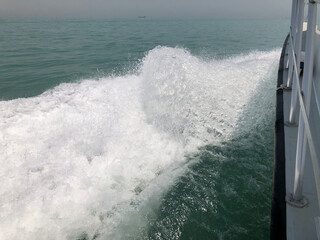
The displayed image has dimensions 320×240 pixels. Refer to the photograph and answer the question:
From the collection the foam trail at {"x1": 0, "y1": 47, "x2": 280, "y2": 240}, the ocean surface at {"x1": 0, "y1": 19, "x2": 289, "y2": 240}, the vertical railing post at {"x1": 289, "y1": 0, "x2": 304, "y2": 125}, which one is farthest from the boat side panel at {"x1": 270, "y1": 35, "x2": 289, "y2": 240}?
the foam trail at {"x1": 0, "y1": 47, "x2": 280, "y2": 240}

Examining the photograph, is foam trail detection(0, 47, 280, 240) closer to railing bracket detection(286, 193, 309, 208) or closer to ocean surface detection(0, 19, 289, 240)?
ocean surface detection(0, 19, 289, 240)

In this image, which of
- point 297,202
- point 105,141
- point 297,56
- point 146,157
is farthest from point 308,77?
point 105,141

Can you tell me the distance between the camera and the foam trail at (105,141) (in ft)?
10.5

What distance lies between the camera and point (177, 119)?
5441 millimetres

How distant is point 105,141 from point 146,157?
0.87 meters

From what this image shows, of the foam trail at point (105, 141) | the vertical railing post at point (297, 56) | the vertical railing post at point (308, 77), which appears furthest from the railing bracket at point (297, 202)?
the foam trail at point (105, 141)

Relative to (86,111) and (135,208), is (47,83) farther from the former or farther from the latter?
(135,208)

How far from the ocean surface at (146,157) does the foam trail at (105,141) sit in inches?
0.7

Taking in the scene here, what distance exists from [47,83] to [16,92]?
4.11ft

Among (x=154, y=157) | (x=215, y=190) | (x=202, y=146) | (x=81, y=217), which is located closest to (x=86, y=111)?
(x=154, y=157)

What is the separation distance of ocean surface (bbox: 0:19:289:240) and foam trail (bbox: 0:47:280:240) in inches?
0.7

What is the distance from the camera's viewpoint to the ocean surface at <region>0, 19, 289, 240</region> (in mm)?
3084

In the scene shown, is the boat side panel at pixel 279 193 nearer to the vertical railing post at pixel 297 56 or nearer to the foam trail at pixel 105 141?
the vertical railing post at pixel 297 56

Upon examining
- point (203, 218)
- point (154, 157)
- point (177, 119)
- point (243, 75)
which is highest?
point (243, 75)
